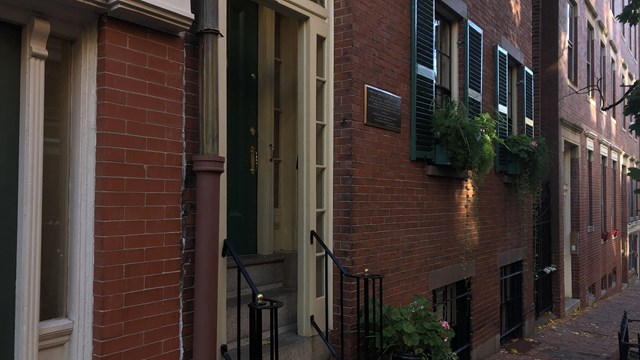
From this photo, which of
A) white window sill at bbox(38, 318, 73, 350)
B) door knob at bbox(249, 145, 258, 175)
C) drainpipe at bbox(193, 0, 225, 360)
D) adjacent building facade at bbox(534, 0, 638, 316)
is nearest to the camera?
white window sill at bbox(38, 318, 73, 350)

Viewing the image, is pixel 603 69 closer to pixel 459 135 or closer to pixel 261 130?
pixel 459 135

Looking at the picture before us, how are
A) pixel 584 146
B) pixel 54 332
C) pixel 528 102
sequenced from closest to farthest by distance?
pixel 54 332, pixel 528 102, pixel 584 146

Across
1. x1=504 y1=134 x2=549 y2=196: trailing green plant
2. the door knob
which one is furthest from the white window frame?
x1=504 y1=134 x2=549 y2=196: trailing green plant

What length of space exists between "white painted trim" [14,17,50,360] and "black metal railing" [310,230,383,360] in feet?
7.41

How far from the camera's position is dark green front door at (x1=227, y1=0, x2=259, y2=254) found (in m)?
4.96

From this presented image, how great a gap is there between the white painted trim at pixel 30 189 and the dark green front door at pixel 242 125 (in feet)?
7.25

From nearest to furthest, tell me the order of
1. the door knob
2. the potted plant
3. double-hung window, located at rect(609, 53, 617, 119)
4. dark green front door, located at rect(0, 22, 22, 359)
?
dark green front door, located at rect(0, 22, 22, 359) → the potted plant → the door knob → double-hung window, located at rect(609, 53, 617, 119)

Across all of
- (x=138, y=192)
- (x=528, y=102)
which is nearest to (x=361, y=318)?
(x=138, y=192)

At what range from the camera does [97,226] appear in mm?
2883

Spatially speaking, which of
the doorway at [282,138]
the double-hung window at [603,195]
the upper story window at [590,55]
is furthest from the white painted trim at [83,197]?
the double-hung window at [603,195]

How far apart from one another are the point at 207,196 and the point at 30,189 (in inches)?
38.1

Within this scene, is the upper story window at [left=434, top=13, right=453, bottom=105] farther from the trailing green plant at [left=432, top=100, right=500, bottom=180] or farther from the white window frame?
the white window frame

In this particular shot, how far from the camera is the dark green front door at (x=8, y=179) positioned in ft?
8.75

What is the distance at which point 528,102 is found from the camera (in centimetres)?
932
